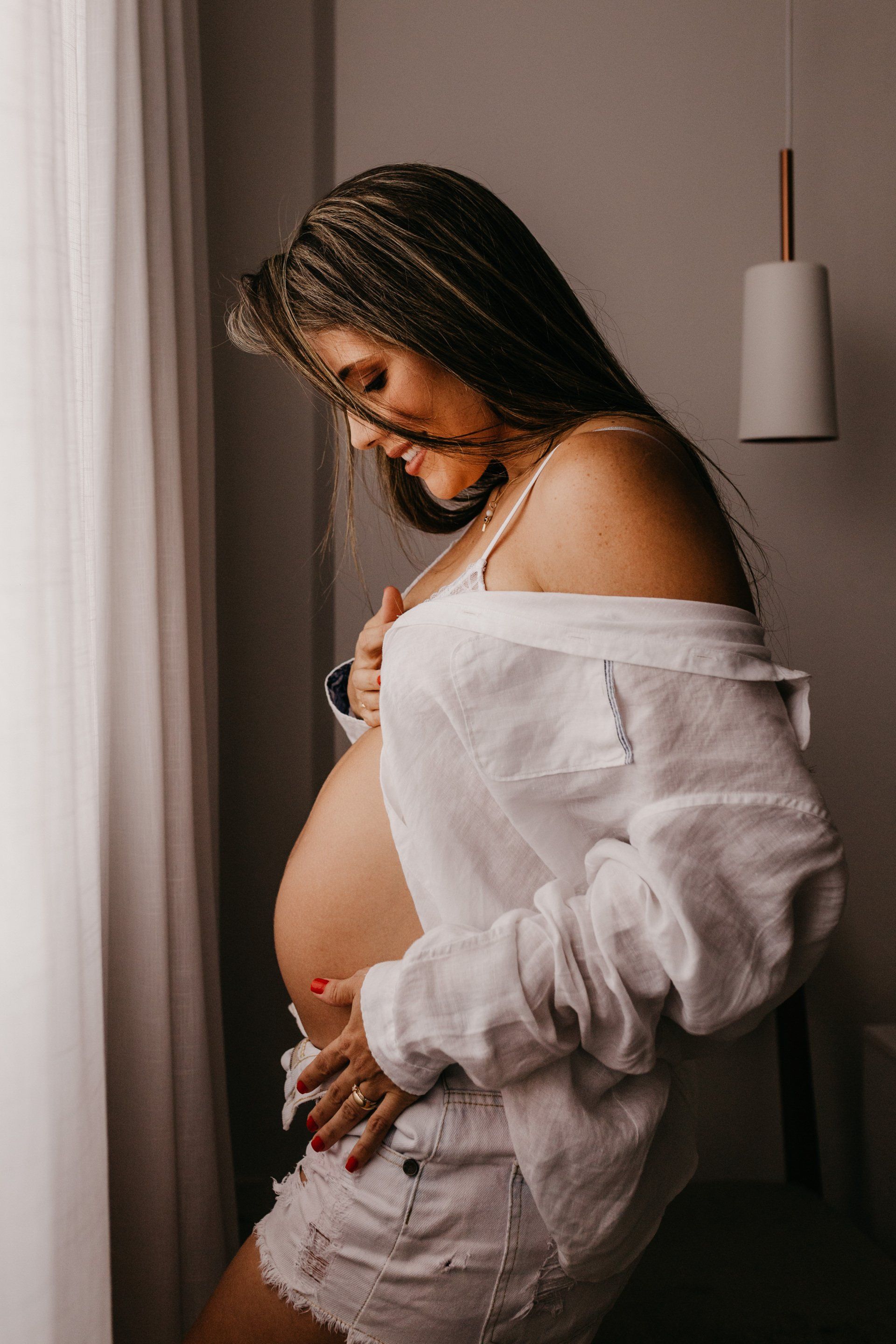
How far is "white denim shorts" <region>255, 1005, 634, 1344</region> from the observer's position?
2.42ft

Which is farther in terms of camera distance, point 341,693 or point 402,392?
point 341,693

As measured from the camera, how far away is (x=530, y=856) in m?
0.78

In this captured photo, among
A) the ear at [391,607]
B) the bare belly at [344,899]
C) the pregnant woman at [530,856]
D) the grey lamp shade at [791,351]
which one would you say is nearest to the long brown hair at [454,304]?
the pregnant woman at [530,856]

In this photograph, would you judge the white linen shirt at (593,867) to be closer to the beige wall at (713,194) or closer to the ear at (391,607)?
the ear at (391,607)

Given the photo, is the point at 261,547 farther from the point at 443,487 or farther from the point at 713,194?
the point at 713,194

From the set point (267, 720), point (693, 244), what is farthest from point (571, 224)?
point (267, 720)

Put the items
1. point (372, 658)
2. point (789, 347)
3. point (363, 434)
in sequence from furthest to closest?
1. point (789, 347)
2. point (372, 658)
3. point (363, 434)

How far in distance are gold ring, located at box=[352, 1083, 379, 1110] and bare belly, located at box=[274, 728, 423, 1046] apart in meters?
0.10

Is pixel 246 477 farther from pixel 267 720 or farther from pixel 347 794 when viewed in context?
pixel 347 794

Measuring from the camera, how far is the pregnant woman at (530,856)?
0.70 metres

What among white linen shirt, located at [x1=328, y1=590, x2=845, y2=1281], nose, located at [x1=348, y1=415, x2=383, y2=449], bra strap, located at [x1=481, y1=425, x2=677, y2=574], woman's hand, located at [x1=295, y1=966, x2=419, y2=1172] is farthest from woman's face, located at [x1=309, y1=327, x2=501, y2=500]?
woman's hand, located at [x1=295, y1=966, x2=419, y2=1172]

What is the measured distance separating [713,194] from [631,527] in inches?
48.4

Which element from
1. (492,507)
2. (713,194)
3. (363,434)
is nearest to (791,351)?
(713,194)

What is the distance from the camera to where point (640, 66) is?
5.38ft
